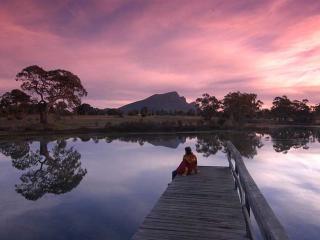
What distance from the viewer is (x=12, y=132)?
48.4 m

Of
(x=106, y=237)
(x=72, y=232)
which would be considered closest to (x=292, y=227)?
(x=106, y=237)

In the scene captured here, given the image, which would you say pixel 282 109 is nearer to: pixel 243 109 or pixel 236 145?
pixel 243 109

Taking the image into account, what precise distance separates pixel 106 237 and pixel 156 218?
7.20 feet

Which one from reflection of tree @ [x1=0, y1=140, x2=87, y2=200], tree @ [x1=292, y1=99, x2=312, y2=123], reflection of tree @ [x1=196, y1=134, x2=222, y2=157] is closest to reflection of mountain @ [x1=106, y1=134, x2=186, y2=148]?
reflection of tree @ [x1=196, y1=134, x2=222, y2=157]

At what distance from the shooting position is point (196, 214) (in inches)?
311

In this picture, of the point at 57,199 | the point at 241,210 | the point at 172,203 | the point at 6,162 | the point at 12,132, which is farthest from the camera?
the point at 12,132

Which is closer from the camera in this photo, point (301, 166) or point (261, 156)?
point (301, 166)

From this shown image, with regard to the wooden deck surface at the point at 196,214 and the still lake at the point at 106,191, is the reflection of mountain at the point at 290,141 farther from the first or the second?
the wooden deck surface at the point at 196,214

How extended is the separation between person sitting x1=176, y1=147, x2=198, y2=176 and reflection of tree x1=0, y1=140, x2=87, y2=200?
5.48 m

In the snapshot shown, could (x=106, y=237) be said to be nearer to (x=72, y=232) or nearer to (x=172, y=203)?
(x=72, y=232)

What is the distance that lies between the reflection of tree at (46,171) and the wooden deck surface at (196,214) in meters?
6.95

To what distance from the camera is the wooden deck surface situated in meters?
6.59

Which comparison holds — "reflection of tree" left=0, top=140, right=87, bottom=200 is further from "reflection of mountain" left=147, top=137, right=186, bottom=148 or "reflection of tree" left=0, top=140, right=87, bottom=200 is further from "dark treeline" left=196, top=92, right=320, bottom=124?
"dark treeline" left=196, top=92, right=320, bottom=124

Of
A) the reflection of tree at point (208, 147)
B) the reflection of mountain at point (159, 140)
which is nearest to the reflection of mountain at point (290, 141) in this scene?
the reflection of tree at point (208, 147)
